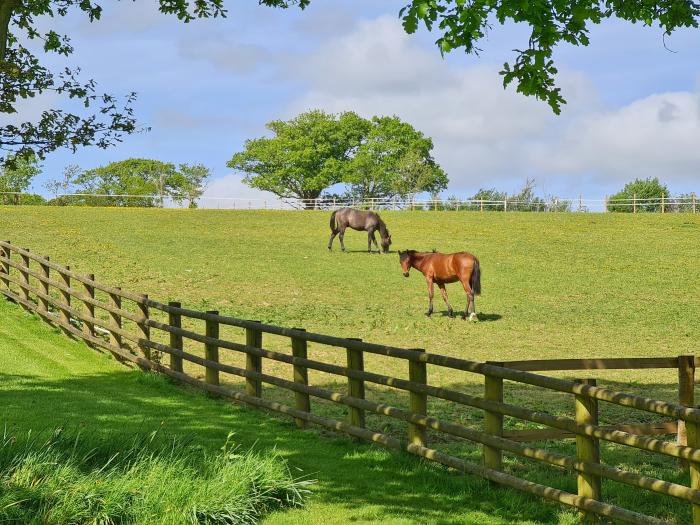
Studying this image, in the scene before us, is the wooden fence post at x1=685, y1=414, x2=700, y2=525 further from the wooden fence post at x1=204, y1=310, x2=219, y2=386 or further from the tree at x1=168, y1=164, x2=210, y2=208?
the tree at x1=168, y1=164, x2=210, y2=208

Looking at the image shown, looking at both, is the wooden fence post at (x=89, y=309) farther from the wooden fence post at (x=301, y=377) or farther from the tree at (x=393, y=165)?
the tree at (x=393, y=165)

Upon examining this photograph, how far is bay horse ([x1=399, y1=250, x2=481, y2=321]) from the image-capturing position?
965 inches

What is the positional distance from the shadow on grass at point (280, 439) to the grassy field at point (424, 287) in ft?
0.14

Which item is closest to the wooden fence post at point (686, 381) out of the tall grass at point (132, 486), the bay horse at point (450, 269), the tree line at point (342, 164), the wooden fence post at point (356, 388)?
the wooden fence post at point (356, 388)

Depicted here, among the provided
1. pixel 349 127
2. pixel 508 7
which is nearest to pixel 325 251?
pixel 508 7

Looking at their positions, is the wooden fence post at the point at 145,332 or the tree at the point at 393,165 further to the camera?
the tree at the point at 393,165

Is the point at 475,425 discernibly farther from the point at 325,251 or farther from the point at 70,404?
the point at 325,251

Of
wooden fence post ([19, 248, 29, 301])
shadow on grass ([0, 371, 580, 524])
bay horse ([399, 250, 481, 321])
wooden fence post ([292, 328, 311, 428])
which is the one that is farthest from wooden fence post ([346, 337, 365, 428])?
bay horse ([399, 250, 481, 321])

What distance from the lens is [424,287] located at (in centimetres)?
3072

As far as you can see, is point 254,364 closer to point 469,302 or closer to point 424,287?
point 469,302

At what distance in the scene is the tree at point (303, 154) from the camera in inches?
3696

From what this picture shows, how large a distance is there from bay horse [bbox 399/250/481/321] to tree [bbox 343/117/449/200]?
6369 cm

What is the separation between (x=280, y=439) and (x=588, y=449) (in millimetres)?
4130

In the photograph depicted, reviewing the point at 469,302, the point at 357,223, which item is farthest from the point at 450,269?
the point at 357,223
